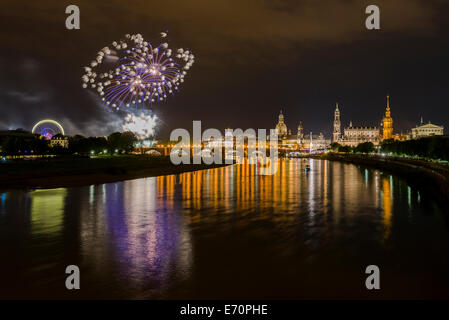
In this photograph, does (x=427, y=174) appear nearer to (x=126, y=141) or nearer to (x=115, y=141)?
(x=115, y=141)

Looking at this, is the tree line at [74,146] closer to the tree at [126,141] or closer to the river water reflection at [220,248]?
the tree at [126,141]

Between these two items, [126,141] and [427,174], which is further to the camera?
[126,141]

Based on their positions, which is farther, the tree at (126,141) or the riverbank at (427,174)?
the tree at (126,141)

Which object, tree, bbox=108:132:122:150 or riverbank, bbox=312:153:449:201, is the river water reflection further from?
tree, bbox=108:132:122:150

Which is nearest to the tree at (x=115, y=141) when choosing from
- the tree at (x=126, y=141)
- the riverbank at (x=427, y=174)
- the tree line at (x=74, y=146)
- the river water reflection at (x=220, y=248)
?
the tree line at (x=74, y=146)

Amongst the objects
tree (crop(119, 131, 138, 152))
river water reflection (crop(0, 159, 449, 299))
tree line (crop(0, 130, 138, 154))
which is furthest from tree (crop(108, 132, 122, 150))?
river water reflection (crop(0, 159, 449, 299))

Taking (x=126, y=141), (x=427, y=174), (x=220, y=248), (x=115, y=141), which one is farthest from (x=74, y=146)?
(x=220, y=248)

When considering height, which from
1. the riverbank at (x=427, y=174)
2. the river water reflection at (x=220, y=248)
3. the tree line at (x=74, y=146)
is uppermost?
the tree line at (x=74, y=146)

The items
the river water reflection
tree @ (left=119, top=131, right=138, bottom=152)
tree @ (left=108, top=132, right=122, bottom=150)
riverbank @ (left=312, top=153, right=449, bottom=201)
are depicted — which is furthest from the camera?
tree @ (left=119, top=131, right=138, bottom=152)
